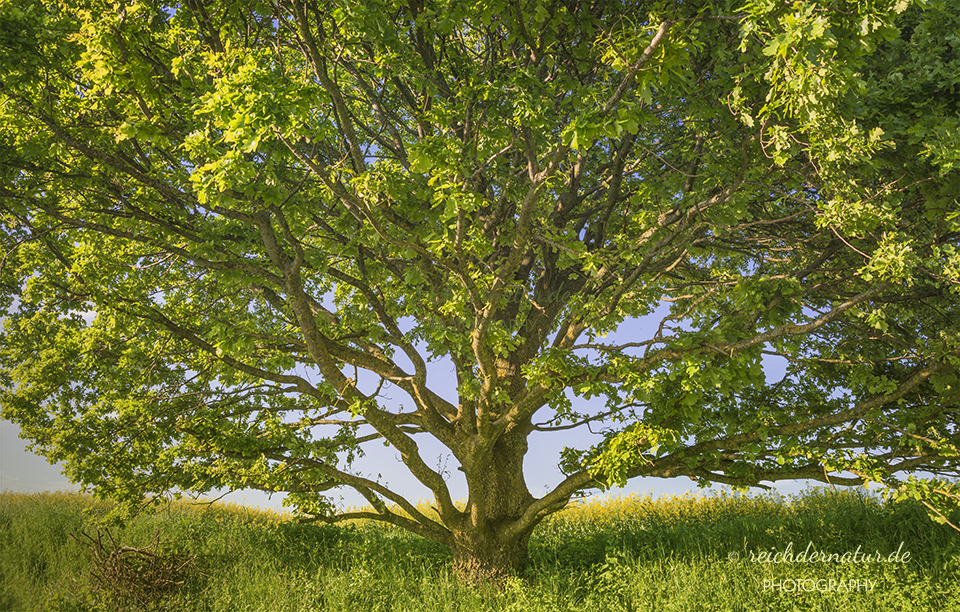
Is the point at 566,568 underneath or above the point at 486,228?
underneath

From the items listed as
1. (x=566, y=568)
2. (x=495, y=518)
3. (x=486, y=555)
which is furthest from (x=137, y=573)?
(x=566, y=568)

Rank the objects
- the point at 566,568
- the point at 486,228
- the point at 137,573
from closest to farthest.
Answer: the point at 486,228 → the point at 137,573 → the point at 566,568

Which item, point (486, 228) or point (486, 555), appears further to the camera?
point (486, 555)

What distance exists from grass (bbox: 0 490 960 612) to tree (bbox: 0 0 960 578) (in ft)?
3.83

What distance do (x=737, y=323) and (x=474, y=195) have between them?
4434 mm

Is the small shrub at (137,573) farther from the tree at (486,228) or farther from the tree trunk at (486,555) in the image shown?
the tree trunk at (486,555)

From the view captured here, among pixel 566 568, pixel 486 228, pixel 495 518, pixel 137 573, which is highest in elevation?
pixel 486 228

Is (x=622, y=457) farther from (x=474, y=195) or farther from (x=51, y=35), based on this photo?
(x=51, y=35)

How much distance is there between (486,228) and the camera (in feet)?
26.2

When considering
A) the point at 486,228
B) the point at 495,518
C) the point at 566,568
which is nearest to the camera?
the point at 486,228

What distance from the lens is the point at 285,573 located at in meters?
9.80

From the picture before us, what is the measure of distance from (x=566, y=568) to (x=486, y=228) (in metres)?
6.19

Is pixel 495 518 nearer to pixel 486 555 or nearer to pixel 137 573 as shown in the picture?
pixel 486 555

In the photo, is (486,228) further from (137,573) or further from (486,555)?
(137,573)
